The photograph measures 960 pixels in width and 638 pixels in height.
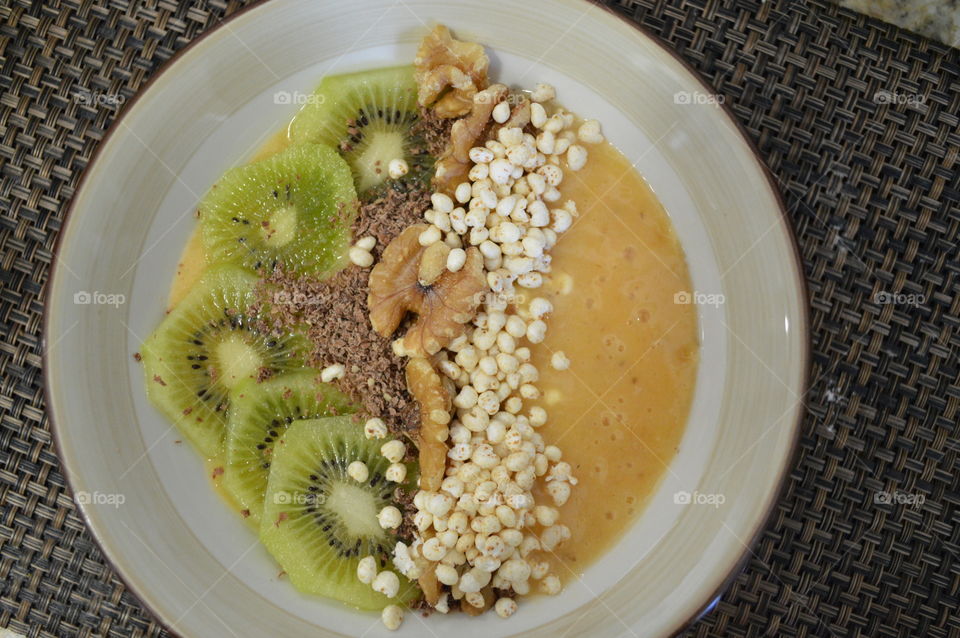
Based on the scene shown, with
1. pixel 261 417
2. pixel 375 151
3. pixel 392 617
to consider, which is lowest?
pixel 392 617

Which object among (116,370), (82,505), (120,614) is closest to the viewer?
(82,505)

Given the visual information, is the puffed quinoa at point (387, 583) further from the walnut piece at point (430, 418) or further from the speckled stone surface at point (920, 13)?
the speckled stone surface at point (920, 13)

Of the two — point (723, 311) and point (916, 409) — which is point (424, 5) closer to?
point (723, 311)

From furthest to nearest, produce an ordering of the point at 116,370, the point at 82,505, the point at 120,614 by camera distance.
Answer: the point at 120,614, the point at 116,370, the point at 82,505

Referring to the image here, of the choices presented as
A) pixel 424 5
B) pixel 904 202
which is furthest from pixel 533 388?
pixel 904 202

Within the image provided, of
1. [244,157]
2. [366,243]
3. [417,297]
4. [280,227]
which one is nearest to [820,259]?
[417,297]

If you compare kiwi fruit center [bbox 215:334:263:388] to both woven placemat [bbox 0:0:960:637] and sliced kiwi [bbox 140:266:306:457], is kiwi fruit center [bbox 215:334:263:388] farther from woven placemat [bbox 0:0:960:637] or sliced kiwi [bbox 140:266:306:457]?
woven placemat [bbox 0:0:960:637]

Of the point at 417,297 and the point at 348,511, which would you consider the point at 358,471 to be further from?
the point at 417,297
